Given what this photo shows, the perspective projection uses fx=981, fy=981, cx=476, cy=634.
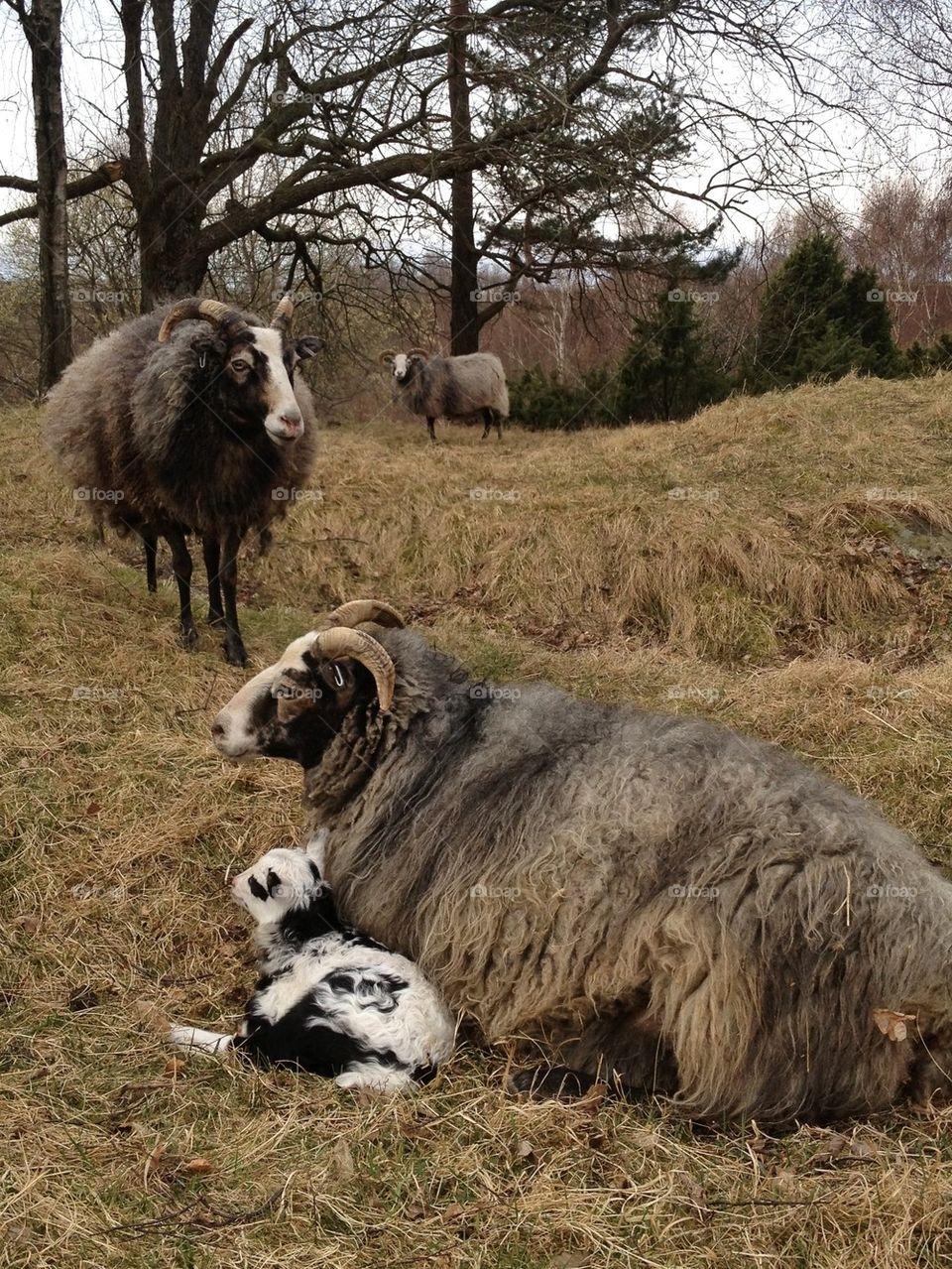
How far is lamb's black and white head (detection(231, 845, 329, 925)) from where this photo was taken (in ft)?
12.4

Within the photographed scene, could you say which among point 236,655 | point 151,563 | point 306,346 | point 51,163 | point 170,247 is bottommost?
point 236,655

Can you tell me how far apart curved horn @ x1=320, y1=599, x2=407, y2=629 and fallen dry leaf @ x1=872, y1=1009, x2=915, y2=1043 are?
2488 millimetres

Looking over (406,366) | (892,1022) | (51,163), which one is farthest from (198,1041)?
(406,366)

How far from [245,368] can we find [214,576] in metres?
1.64

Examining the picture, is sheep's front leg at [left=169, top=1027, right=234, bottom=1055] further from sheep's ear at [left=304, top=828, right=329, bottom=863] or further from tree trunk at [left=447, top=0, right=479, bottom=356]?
tree trunk at [left=447, top=0, right=479, bottom=356]

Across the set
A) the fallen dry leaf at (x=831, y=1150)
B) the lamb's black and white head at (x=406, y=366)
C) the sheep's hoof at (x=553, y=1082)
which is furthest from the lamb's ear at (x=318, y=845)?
the lamb's black and white head at (x=406, y=366)

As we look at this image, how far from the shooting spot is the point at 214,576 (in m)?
7.34

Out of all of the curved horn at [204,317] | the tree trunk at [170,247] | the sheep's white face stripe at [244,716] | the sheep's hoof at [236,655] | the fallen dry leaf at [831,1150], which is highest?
the tree trunk at [170,247]

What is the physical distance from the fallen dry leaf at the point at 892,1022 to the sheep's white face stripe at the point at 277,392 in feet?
15.6

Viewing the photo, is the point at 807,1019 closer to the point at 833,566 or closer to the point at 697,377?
the point at 833,566

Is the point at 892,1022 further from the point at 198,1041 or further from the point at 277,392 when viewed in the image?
the point at 277,392

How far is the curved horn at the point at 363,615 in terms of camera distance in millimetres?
4328

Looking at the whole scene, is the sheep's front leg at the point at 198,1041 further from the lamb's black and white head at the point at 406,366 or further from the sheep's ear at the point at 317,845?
the lamb's black and white head at the point at 406,366

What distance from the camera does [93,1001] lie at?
389cm
